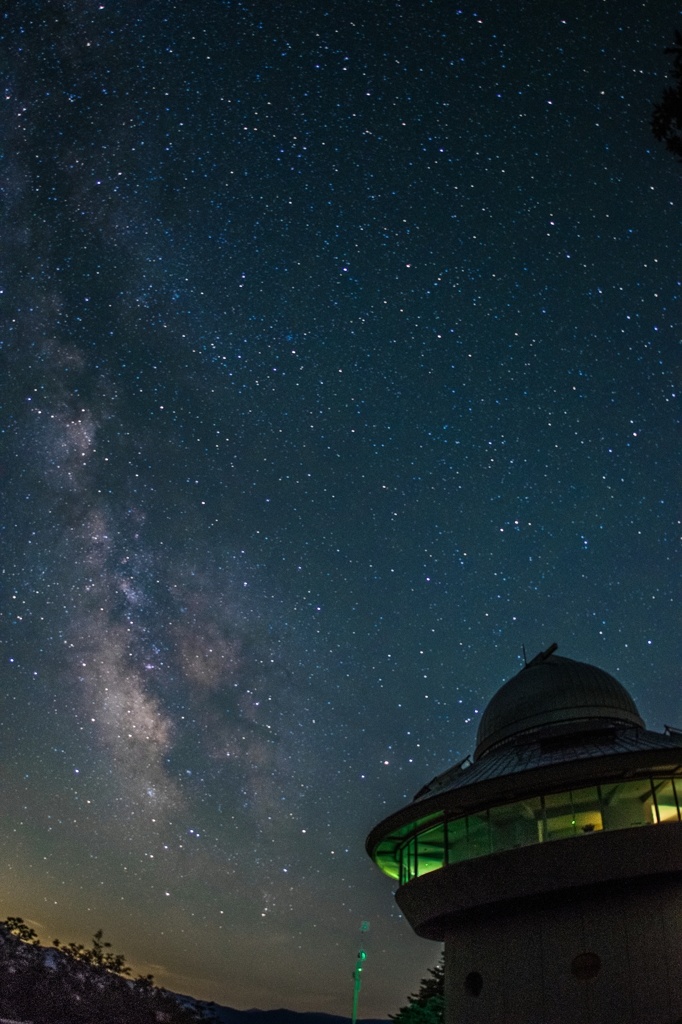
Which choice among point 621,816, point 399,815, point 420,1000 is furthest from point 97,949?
point 621,816

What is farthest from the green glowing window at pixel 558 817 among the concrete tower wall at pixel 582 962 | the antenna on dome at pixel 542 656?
the antenna on dome at pixel 542 656

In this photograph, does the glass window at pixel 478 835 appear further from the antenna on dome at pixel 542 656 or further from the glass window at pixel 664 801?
the antenna on dome at pixel 542 656

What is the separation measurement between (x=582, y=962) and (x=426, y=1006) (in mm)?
15349

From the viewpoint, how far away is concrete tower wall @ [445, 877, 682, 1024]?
1842cm

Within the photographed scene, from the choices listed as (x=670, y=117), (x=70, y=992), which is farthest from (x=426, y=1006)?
(x=670, y=117)

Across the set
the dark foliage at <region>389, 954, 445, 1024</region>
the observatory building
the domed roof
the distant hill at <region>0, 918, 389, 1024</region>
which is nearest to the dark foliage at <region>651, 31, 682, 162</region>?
the observatory building

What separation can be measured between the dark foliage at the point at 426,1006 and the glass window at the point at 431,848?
20.3 feet

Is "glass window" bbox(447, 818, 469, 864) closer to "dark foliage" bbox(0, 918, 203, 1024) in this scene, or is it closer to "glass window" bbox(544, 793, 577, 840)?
"glass window" bbox(544, 793, 577, 840)

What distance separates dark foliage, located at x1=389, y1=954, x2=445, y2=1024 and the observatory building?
7933 millimetres

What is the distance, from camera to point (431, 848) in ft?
83.9

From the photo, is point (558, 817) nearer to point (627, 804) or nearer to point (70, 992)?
point (627, 804)

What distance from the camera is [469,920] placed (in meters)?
22.8

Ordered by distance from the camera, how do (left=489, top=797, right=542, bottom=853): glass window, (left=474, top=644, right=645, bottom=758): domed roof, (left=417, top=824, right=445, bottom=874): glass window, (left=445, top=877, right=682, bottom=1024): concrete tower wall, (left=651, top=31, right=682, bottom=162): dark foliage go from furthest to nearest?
(left=474, top=644, right=645, bottom=758): domed roof
(left=417, top=824, right=445, bottom=874): glass window
(left=489, top=797, right=542, bottom=853): glass window
(left=445, top=877, right=682, bottom=1024): concrete tower wall
(left=651, top=31, right=682, bottom=162): dark foliage

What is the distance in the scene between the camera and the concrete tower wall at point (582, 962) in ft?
60.4
